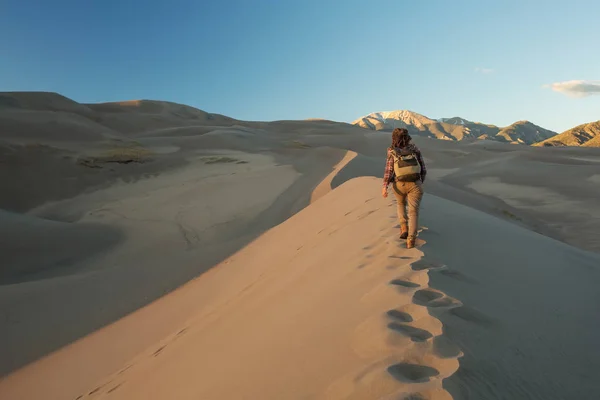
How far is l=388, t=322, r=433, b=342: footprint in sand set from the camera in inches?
87.9

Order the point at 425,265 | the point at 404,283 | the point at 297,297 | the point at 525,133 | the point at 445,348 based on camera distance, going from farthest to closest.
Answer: the point at 525,133, the point at 297,297, the point at 425,265, the point at 404,283, the point at 445,348

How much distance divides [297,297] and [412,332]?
157 cm

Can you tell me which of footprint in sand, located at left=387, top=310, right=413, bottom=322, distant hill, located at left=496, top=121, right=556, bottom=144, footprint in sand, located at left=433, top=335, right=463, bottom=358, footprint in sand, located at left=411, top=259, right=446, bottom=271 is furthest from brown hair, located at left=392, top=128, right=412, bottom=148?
distant hill, located at left=496, top=121, right=556, bottom=144

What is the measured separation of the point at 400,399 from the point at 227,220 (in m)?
10.7

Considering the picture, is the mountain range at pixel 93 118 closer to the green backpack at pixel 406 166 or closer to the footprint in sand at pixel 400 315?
the green backpack at pixel 406 166

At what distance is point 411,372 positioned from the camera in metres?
1.98

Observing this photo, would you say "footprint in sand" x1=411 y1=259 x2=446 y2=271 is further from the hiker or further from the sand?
the hiker

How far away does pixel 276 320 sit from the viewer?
326 cm

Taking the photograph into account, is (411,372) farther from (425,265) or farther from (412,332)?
(425,265)

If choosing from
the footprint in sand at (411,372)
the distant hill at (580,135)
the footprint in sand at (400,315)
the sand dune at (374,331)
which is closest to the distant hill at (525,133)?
the distant hill at (580,135)

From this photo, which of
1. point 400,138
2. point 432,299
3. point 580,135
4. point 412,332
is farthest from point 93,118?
point 580,135

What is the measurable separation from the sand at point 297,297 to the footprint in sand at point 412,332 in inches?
0.5

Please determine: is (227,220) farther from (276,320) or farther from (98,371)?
(276,320)

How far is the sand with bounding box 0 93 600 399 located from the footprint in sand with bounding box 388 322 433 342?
0.01 m
